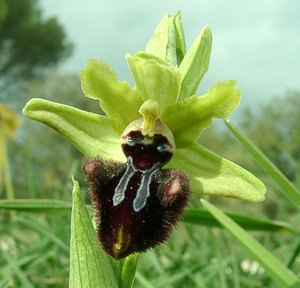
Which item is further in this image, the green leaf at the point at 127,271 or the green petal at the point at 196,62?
the green petal at the point at 196,62

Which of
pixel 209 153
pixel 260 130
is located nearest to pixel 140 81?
pixel 209 153

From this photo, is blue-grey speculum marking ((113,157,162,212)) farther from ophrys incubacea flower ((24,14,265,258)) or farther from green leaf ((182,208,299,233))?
green leaf ((182,208,299,233))

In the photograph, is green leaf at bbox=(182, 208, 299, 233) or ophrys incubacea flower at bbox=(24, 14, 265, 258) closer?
ophrys incubacea flower at bbox=(24, 14, 265, 258)

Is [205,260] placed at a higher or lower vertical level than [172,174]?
higher

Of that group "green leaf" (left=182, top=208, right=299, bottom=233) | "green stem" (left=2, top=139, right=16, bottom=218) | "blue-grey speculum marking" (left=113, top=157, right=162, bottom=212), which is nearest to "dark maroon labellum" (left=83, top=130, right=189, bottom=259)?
"blue-grey speculum marking" (left=113, top=157, right=162, bottom=212)

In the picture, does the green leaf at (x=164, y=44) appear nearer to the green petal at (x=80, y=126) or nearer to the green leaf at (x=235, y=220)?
the green petal at (x=80, y=126)

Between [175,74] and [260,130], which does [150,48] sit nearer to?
[175,74]

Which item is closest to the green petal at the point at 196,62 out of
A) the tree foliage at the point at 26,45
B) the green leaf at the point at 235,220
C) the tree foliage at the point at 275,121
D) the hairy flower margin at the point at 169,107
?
the hairy flower margin at the point at 169,107
